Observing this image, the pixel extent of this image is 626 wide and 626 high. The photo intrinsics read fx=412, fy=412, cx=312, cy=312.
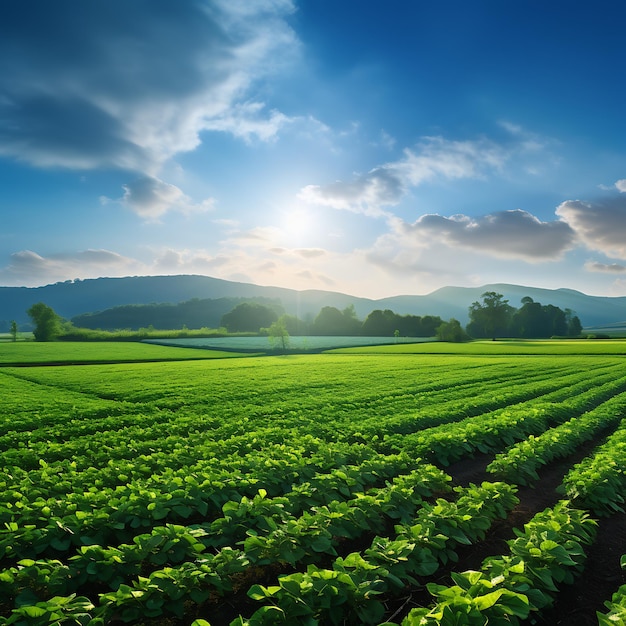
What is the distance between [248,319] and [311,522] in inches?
5981

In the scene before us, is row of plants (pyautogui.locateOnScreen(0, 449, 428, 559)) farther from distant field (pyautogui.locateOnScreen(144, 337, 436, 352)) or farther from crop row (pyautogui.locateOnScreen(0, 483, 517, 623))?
distant field (pyautogui.locateOnScreen(144, 337, 436, 352))

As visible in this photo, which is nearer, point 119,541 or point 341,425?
point 119,541

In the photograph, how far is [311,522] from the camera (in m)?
6.44

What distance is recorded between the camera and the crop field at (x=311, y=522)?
4.88m

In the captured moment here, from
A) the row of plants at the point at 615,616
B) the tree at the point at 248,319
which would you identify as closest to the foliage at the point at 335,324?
the tree at the point at 248,319

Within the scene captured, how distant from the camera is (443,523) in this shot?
683 centimetres

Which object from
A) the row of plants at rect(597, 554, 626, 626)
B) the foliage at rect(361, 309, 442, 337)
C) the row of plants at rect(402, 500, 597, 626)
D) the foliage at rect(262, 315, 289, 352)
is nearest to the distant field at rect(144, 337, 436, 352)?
the foliage at rect(262, 315, 289, 352)

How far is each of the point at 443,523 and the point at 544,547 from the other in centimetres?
157

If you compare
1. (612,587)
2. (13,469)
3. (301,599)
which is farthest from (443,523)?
(13,469)

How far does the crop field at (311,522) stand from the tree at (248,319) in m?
138

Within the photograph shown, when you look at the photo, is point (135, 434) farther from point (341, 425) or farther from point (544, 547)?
point (544, 547)

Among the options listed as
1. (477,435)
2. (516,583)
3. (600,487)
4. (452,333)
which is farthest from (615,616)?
(452,333)

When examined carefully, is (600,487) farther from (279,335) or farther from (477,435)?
(279,335)

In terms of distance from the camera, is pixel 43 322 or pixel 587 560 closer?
pixel 587 560
